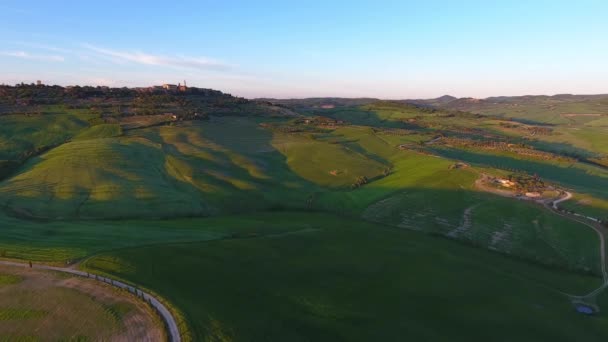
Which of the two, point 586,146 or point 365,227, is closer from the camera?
point 365,227

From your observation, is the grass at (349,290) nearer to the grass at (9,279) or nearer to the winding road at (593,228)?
the winding road at (593,228)

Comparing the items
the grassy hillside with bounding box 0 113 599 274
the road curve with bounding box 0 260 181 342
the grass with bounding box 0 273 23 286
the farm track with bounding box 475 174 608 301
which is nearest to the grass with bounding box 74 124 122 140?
the grassy hillside with bounding box 0 113 599 274

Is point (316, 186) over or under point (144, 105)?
under

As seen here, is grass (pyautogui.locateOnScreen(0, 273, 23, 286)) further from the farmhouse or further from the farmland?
the farmhouse

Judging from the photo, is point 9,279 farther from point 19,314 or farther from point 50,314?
point 50,314

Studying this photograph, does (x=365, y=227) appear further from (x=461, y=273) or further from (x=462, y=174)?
(x=462, y=174)

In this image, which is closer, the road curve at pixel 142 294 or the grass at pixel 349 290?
the road curve at pixel 142 294

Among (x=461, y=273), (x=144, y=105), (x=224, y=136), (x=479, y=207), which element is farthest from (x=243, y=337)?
(x=144, y=105)

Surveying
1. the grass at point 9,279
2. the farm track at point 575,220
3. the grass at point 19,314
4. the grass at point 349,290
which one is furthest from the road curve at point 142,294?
the farm track at point 575,220

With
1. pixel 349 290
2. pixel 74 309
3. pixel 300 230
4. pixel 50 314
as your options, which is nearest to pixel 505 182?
pixel 300 230
